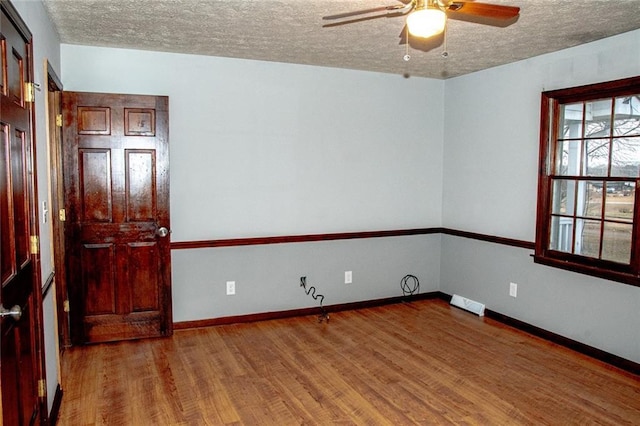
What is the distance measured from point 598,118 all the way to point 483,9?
6.54 feet

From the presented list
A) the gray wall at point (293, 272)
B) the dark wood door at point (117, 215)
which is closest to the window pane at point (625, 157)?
the gray wall at point (293, 272)

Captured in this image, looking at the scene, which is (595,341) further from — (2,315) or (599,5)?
(2,315)

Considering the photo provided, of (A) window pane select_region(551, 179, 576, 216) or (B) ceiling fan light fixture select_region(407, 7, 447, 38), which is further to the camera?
(A) window pane select_region(551, 179, 576, 216)

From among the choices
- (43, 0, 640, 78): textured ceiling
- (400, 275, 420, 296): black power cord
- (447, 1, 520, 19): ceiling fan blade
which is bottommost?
(400, 275, 420, 296): black power cord

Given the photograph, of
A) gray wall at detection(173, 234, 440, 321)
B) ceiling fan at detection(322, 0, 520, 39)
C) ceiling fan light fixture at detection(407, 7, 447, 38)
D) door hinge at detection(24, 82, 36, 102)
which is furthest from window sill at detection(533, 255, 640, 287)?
door hinge at detection(24, 82, 36, 102)

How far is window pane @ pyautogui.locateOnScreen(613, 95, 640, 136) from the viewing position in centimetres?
341

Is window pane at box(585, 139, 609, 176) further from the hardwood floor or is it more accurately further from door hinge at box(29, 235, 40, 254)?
door hinge at box(29, 235, 40, 254)

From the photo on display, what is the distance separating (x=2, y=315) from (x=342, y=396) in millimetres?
2036

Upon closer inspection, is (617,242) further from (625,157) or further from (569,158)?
(569,158)

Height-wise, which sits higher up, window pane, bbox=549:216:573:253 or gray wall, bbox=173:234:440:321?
window pane, bbox=549:216:573:253

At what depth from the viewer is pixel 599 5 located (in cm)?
286

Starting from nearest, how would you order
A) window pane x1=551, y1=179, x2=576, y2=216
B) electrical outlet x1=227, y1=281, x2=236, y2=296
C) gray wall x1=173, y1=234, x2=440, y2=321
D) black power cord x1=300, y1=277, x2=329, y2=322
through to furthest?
window pane x1=551, y1=179, x2=576, y2=216 < gray wall x1=173, y1=234, x2=440, y2=321 < electrical outlet x1=227, y1=281, x2=236, y2=296 < black power cord x1=300, y1=277, x2=329, y2=322

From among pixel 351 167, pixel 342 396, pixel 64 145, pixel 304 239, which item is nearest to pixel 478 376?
pixel 342 396

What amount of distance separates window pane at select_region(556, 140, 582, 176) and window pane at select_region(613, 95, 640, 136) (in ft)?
1.12
